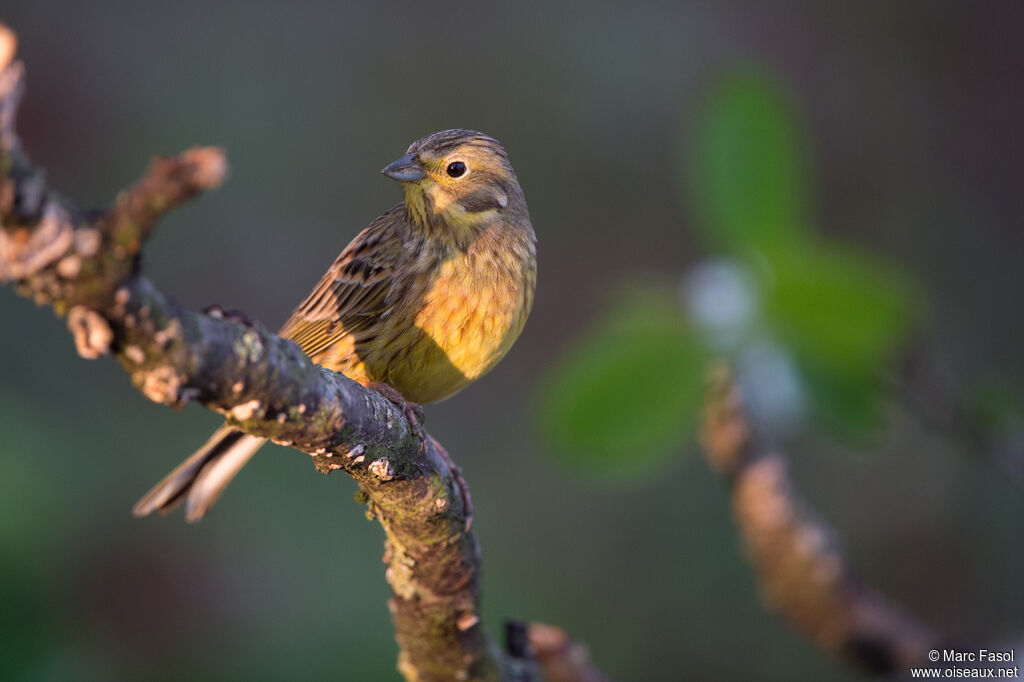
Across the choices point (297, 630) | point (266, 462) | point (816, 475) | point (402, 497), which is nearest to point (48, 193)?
point (402, 497)

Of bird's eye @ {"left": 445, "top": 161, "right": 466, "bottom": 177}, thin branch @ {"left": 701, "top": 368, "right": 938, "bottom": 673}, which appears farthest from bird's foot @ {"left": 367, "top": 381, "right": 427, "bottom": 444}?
thin branch @ {"left": 701, "top": 368, "right": 938, "bottom": 673}

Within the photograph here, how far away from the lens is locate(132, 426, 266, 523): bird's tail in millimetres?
3289

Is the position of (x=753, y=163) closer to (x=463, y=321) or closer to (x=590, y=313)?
(x=463, y=321)

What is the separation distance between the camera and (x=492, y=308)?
9.71 feet

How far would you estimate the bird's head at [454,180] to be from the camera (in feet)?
9.73

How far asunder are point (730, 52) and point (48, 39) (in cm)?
503

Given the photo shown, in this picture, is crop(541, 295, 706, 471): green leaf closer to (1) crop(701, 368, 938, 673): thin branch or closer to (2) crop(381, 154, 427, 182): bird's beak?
(2) crop(381, 154, 427, 182): bird's beak

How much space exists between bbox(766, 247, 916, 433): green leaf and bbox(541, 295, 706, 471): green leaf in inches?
9.3

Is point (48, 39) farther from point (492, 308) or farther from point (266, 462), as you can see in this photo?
point (492, 308)

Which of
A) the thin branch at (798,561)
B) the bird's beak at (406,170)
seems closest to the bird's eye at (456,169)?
the bird's beak at (406,170)

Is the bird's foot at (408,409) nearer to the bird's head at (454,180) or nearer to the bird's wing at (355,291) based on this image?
the bird's wing at (355,291)

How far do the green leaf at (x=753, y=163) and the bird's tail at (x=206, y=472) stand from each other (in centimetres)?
164

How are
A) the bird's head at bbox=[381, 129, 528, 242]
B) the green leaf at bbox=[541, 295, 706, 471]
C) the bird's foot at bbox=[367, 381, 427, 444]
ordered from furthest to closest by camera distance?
the bird's head at bbox=[381, 129, 528, 242] < the green leaf at bbox=[541, 295, 706, 471] < the bird's foot at bbox=[367, 381, 427, 444]

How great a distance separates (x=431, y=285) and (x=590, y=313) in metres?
4.68
